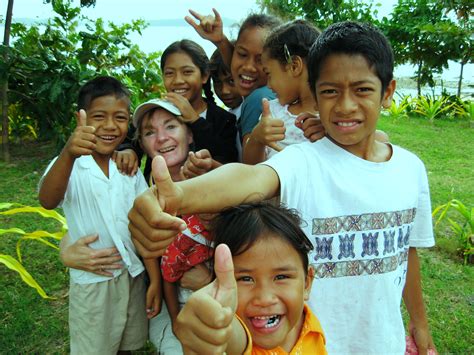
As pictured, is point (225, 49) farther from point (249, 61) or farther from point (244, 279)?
point (244, 279)

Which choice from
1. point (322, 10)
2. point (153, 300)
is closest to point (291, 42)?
point (153, 300)

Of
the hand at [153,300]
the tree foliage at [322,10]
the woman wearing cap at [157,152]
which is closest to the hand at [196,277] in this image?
the hand at [153,300]

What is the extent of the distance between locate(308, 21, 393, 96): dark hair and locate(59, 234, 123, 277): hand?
107 cm

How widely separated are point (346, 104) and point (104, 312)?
130 centimetres

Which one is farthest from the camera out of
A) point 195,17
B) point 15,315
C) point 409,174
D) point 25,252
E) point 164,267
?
point 25,252

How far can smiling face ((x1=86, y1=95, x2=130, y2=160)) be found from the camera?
2.04 meters

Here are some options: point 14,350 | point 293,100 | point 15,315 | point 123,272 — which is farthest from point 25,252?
point 293,100

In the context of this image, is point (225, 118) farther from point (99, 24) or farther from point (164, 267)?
point (99, 24)

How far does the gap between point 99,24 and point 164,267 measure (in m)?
4.85

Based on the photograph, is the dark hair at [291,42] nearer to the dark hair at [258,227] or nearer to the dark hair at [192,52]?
the dark hair at [192,52]

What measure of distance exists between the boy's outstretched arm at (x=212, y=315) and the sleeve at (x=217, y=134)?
3.66 ft

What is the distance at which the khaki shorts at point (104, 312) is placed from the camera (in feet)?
6.57

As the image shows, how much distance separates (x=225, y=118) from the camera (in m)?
2.19

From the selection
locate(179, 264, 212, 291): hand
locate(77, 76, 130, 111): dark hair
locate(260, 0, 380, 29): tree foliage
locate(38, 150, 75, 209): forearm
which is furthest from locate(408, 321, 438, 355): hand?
locate(260, 0, 380, 29): tree foliage
